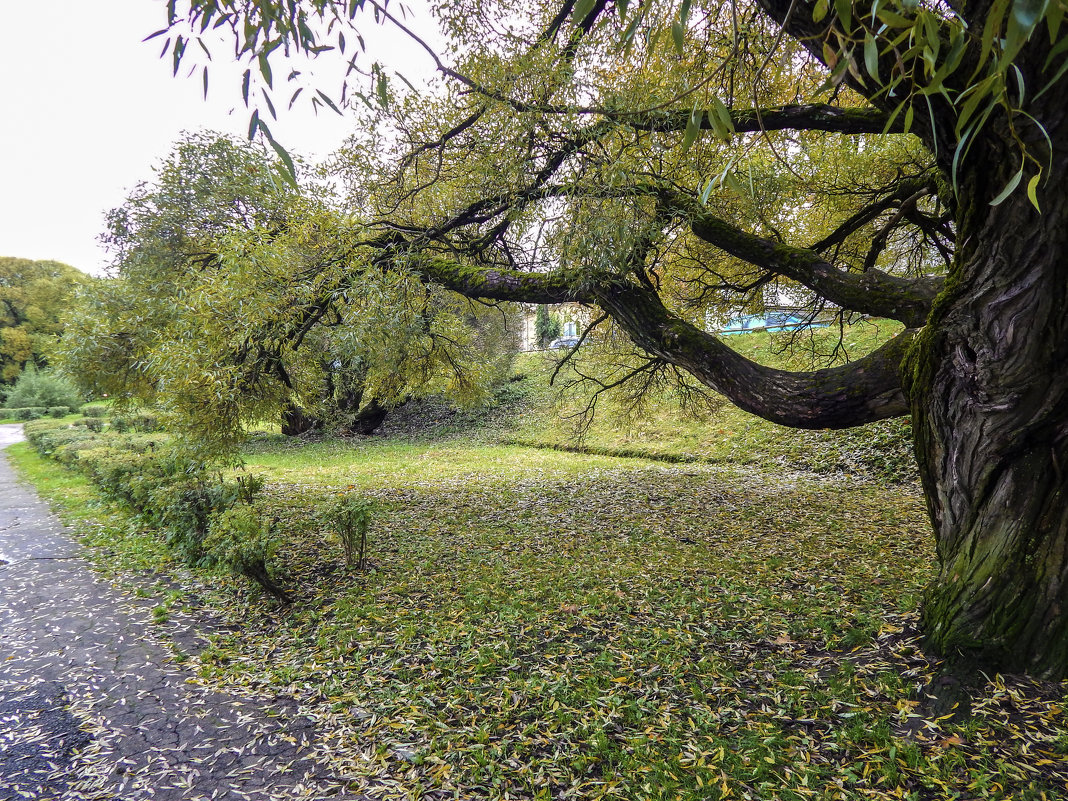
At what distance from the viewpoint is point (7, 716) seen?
12.0 ft

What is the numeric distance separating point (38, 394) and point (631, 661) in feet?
142

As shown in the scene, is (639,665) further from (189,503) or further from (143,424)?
(143,424)

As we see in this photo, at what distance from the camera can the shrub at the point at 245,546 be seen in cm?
488

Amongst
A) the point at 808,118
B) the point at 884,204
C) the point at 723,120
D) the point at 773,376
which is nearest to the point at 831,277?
the point at 773,376

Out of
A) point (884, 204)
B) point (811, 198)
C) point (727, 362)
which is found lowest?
point (727, 362)

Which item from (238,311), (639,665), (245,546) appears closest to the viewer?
(639,665)

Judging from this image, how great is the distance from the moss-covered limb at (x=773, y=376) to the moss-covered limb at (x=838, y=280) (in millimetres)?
391

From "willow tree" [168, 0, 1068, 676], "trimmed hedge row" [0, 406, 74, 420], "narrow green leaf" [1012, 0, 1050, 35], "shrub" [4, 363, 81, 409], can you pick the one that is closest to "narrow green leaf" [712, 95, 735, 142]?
"willow tree" [168, 0, 1068, 676]

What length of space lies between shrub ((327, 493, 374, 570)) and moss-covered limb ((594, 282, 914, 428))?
344 cm

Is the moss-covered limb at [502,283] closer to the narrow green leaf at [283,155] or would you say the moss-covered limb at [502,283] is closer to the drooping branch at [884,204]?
the drooping branch at [884,204]

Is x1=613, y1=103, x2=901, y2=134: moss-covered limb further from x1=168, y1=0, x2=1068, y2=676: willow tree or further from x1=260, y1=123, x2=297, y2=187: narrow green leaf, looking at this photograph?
x1=260, y1=123, x2=297, y2=187: narrow green leaf

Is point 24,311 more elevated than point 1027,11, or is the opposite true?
point 24,311

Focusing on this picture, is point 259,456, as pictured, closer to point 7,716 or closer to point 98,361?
point 98,361

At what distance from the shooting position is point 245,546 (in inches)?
191
